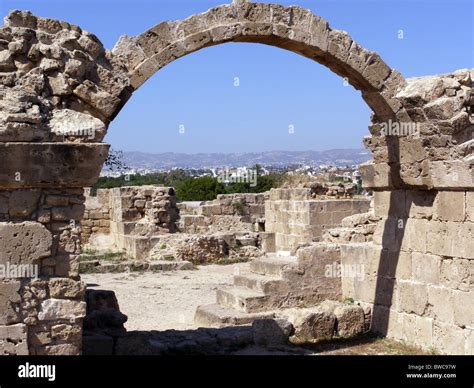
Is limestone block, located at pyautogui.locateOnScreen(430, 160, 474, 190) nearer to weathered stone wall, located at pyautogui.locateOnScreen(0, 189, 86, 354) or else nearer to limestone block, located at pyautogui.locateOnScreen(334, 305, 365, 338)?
limestone block, located at pyautogui.locateOnScreen(334, 305, 365, 338)

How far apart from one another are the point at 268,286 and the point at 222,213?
460 inches

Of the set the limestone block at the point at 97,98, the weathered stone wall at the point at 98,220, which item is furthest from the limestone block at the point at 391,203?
the weathered stone wall at the point at 98,220

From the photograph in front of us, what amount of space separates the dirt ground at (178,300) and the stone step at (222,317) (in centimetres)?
23

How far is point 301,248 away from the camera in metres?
9.79

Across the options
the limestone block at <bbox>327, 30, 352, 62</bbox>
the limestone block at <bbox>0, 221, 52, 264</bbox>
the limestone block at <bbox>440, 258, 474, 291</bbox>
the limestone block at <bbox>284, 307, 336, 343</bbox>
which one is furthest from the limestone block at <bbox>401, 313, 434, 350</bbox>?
the limestone block at <bbox>0, 221, 52, 264</bbox>

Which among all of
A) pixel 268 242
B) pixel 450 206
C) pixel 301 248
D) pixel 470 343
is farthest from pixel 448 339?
pixel 268 242

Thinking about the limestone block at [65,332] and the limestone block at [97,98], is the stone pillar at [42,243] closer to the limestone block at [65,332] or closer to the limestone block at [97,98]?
the limestone block at [65,332]

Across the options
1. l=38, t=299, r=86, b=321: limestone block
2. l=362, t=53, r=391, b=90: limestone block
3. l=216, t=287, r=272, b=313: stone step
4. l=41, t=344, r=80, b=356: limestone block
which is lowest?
l=216, t=287, r=272, b=313: stone step

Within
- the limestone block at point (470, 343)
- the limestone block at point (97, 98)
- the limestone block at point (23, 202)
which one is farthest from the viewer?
the limestone block at point (470, 343)

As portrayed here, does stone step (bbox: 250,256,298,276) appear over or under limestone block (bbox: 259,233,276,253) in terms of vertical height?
over

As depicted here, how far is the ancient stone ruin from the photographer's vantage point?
5.78 m

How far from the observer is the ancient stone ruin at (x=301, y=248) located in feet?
19.0

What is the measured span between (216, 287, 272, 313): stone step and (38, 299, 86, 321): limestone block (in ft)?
11.7

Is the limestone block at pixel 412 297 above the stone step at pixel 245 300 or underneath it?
above
